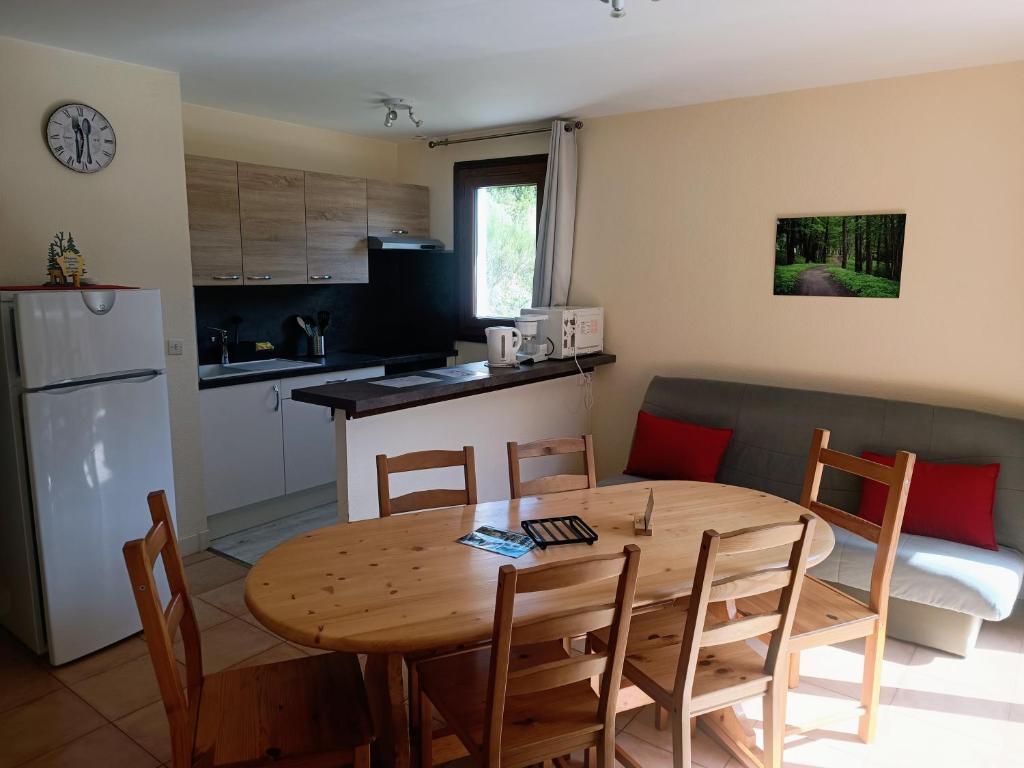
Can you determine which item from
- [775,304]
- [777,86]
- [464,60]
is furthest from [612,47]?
[775,304]

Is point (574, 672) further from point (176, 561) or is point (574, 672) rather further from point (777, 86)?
point (777, 86)

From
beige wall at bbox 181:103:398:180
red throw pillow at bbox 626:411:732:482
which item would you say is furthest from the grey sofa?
beige wall at bbox 181:103:398:180

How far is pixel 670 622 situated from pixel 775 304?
2175mm

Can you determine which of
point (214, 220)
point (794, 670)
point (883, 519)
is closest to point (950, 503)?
point (883, 519)

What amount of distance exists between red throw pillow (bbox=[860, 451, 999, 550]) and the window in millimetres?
2542

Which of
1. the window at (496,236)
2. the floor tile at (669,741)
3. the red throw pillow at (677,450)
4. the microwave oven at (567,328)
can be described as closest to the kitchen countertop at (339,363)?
the window at (496,236)

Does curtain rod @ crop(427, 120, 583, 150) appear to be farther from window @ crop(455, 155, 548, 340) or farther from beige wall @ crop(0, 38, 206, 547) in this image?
beige wall @ crop(0, 38, 206, 547)

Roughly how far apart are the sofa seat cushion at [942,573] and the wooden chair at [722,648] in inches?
41.2

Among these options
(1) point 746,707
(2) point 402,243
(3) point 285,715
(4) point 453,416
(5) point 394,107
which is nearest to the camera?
(3) point 285,715

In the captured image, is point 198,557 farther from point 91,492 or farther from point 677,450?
point 677,450

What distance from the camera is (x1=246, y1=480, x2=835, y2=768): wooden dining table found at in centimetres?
159

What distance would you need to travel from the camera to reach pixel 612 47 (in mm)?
2922

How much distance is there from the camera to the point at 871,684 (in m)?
2.28

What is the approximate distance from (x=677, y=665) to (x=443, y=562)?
2.24 ft
